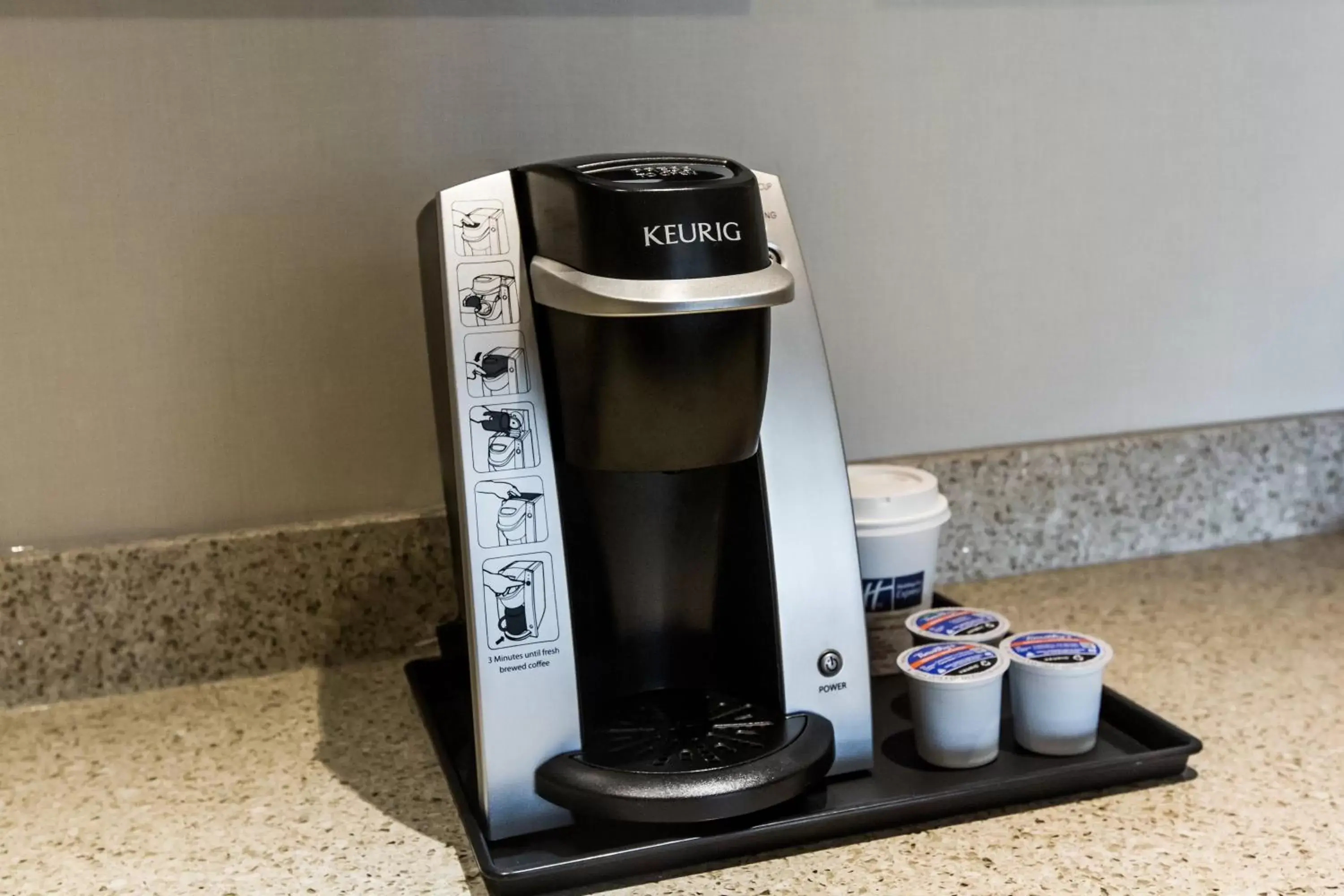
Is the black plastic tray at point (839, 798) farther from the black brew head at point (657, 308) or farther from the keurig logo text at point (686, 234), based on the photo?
the keurig logo text at point (686, 234)

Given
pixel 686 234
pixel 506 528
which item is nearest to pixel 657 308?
pixel 686 234

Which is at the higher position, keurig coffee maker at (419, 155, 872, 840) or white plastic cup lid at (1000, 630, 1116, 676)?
keurig coffee maker at (419, 155, 872, 840)

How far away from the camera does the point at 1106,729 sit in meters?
0.78

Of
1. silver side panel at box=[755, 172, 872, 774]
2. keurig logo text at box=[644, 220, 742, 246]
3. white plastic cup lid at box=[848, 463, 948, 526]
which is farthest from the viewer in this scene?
white plastic cup lid at box=[848, 463, 948, 526]

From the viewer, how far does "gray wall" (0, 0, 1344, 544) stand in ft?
2.74

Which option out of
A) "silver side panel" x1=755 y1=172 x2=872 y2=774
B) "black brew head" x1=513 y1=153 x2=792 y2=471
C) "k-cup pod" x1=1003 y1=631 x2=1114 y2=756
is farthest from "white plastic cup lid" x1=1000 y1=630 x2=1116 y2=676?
"black brew head" x1=513 y1=153 x2=792 y2=471

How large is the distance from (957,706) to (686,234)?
12.4 inches

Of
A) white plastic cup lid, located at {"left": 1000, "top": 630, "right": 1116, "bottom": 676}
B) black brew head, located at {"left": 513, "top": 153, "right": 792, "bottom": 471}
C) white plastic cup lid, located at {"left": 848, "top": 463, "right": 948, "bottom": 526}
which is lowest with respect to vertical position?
white plastic cup lid, located at {"left": 1000, "top": 630, "right": 1116, "bottom": 676}

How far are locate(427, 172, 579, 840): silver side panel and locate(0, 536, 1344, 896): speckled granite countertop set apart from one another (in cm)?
7

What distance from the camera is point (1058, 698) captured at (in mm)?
721

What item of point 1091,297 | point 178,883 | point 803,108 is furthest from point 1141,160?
point 178,883

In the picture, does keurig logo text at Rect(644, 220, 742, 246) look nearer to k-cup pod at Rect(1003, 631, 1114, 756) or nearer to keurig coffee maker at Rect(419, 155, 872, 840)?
keurig coffee maker at Rect(419, 155, 872, 840)

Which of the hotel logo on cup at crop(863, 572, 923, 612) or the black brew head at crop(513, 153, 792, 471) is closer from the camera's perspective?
the black brew head at crop(513, 153, 792, 471)

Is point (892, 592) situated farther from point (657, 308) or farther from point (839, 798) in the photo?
point (657, 308)
